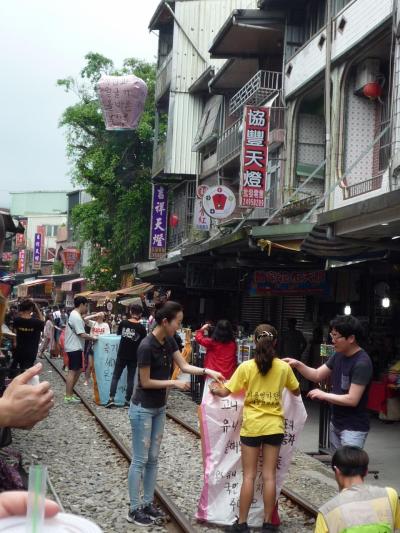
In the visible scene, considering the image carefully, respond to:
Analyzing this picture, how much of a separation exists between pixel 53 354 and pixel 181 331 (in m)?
11.2

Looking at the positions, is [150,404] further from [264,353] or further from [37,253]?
[37,253]

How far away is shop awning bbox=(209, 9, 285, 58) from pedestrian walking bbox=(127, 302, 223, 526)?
46.6 ft

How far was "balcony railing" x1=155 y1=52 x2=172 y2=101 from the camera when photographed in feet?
101

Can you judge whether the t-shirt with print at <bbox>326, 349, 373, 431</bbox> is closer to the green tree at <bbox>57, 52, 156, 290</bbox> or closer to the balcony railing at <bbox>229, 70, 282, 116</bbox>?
the balcony railing at <bbox>229, 70, 282, 116</bbox>

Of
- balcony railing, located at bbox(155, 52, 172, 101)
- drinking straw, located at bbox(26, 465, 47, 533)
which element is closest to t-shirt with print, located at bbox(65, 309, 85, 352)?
drinking straw, located at bbox(26, 465, 47, 533)

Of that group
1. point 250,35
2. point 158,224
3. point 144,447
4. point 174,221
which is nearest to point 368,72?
point 250,35

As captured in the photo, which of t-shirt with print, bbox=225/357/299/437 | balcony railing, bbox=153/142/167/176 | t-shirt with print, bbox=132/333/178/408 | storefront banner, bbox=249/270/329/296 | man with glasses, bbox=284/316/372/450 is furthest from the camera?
balcony railing, bbox=153/142/167/176

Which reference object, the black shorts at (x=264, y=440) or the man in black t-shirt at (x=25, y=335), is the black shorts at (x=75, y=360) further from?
the black shorts at (x=264, y=440)

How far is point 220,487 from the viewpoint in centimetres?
657

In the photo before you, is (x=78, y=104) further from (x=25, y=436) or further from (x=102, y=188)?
(x=25, y=436)

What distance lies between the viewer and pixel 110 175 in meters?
35.7

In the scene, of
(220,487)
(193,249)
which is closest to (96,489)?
(220,487)

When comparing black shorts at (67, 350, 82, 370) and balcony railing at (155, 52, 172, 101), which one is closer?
black shorts at (67, 350, 82, 370)

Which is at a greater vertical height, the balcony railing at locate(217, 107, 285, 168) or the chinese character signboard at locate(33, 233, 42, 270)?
the balcony railing at locate(217, 107, 285, 168)
